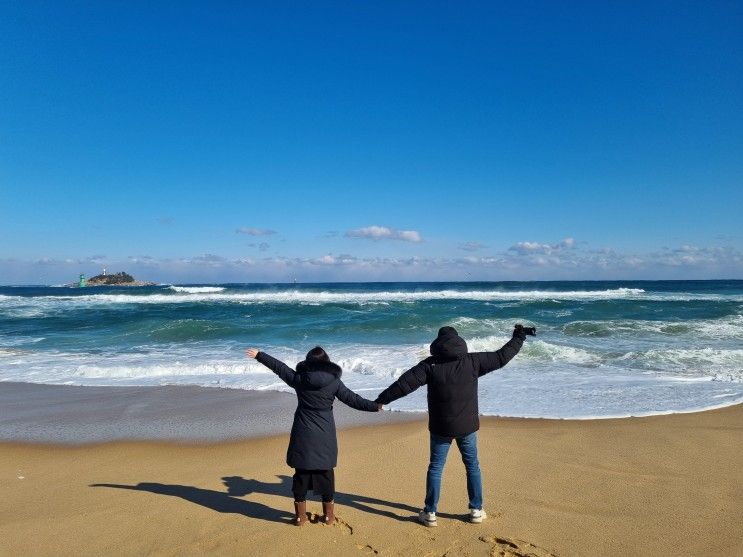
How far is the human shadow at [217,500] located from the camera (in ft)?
13.5

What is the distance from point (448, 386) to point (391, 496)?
4.62ft

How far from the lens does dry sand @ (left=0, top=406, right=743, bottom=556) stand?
3.64 meters

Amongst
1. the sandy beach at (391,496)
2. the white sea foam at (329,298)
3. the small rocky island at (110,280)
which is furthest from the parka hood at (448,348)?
the small rocky island at (110,280)

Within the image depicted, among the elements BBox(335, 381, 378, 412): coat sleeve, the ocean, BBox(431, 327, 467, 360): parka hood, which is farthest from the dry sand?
the ocean

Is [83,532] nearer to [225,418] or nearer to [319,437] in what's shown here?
[319,437]

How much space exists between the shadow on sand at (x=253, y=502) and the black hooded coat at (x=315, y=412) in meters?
0.63

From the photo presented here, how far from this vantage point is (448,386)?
382 cm

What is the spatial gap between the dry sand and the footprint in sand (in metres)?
0.01

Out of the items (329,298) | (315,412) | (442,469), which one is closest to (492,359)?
(442,469)

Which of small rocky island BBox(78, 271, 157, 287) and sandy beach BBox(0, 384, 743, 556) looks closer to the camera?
sandy beach BBox(0, 384, 743, 556)

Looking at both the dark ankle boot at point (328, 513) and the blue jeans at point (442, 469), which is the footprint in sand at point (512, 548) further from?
the dark ankle boot at point (328, 513)

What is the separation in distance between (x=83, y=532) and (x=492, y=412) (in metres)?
5.54

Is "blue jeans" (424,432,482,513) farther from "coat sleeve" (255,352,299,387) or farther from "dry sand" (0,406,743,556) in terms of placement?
"coat sleeve" (255,352,299,387)

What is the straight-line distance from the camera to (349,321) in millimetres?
21984
